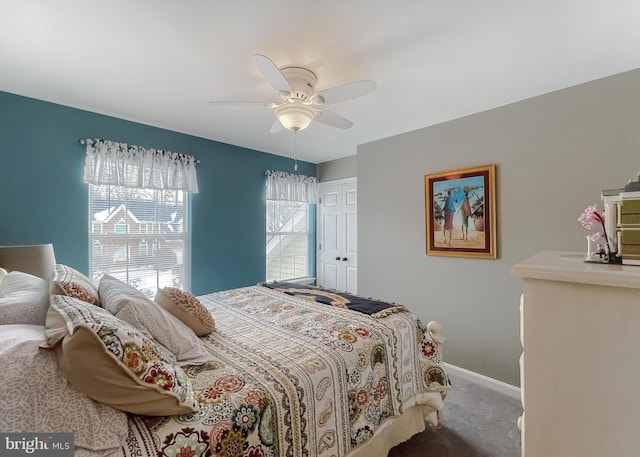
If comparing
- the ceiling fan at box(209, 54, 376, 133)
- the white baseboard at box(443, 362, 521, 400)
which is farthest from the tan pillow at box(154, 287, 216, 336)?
the white baseboard at box(443, 362, 521, 400)

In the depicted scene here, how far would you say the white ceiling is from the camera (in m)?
1.44

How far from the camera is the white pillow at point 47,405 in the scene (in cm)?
78

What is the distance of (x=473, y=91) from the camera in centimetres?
230

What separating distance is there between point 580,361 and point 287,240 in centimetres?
396

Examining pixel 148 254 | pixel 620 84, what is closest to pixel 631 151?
pixel 620 84

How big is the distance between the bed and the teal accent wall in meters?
1.29

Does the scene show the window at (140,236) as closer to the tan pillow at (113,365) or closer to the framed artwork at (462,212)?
the tan pillow at (113,365)

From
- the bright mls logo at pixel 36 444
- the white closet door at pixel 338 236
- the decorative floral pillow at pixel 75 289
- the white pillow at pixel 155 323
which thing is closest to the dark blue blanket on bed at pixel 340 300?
the white pillow at pixel 155 323

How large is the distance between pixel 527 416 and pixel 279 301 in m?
1.73

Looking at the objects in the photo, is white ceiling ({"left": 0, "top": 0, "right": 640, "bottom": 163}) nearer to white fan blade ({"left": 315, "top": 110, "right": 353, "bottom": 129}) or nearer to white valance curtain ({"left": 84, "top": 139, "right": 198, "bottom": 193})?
white fan blade ({"left": 315, "top": 110, "right": 353, "bottom": 129})

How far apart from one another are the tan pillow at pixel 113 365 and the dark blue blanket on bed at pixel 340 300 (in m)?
1.27

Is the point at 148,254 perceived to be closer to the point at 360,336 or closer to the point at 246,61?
the point at 246,61

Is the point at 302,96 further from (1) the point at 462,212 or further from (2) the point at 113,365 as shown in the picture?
(1) the point at 462,212

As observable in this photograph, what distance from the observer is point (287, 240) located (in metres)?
4.55
